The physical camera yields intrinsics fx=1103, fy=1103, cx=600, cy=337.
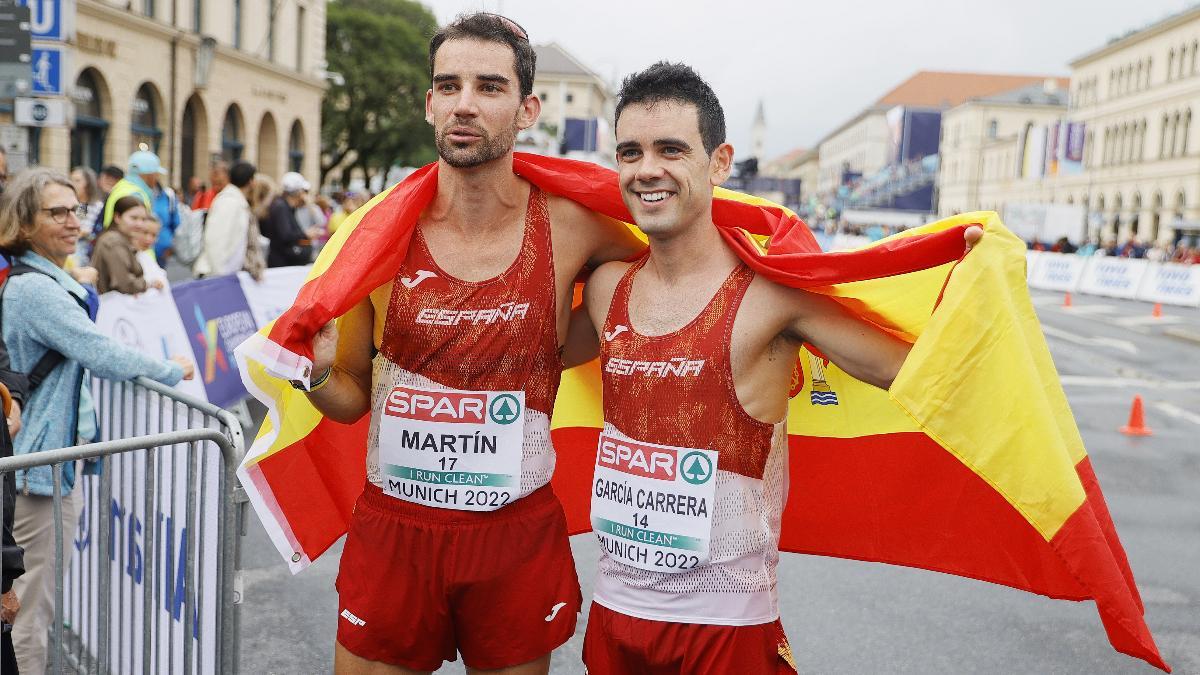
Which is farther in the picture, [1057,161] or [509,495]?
[1057,161]

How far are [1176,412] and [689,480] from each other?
981 cm

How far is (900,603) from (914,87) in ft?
463

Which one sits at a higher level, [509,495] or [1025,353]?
[1025,353]

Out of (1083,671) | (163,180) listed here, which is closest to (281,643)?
(1083,671)

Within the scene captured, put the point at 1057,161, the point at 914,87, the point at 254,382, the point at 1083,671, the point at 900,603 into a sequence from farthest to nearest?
the point at 914,87, the point at 1057,161, the point at 900,603, the point at 1083,671, the point at 254,382

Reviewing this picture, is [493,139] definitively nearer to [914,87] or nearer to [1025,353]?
[1025,353]

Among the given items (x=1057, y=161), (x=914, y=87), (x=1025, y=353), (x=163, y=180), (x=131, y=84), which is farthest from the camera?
(x=914, y=87)

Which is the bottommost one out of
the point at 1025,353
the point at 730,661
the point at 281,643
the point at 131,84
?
the point at 281,643

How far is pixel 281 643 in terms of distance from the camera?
185 inches

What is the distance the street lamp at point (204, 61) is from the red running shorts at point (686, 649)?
2992cm

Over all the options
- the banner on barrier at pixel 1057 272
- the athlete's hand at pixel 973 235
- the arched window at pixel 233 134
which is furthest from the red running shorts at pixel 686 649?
the arched window at pixel 233 134

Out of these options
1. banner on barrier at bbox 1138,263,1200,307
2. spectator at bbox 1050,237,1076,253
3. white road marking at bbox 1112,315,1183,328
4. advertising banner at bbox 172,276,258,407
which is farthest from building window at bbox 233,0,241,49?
advertising banner at bbox 172,276,258,407

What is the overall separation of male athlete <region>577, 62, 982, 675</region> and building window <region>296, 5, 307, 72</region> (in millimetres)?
38121

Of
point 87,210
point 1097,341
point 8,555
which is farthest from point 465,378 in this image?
point 1097,341
